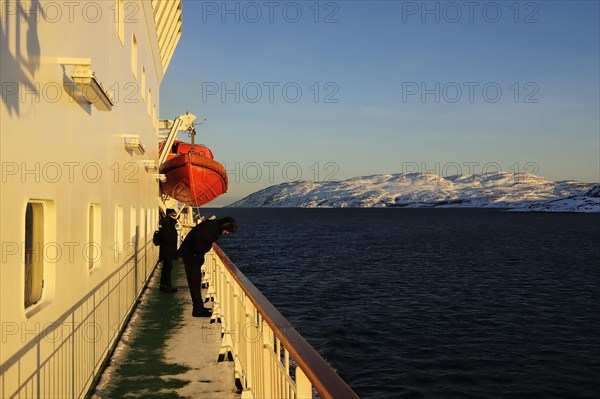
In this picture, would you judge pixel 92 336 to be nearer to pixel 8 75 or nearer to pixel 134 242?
pixel 8 75

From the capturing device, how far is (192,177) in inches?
925

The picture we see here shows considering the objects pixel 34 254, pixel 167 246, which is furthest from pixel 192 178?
pixel 34 254

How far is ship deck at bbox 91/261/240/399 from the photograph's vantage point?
19.1 feet

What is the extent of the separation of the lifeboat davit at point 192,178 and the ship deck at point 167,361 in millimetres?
13725

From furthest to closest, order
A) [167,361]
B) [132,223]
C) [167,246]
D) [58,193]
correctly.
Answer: [167,246] → [132,223] → [167,361] → [58,193]

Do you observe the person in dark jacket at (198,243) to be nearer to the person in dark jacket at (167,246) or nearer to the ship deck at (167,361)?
the ship deck at (167,361)

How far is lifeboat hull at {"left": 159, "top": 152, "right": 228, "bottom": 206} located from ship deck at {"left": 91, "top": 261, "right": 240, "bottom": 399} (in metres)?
13.7

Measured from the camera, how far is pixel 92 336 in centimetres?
587

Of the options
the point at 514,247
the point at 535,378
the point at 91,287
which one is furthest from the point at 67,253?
the point at 514,247

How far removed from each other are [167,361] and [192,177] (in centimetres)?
1713

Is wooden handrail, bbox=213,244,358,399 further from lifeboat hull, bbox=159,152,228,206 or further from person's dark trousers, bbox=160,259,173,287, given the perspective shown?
lifeboat hull, bbox=159,152,228,206

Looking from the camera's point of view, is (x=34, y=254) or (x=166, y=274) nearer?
(x=34, y=254)

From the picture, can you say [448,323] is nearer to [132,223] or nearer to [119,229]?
[132,223]

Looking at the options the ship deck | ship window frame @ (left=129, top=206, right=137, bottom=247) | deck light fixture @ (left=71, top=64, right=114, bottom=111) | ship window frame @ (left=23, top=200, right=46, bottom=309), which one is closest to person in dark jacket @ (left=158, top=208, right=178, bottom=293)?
ship window frame @ (left=129, top=206, right=137, bottom=247)
